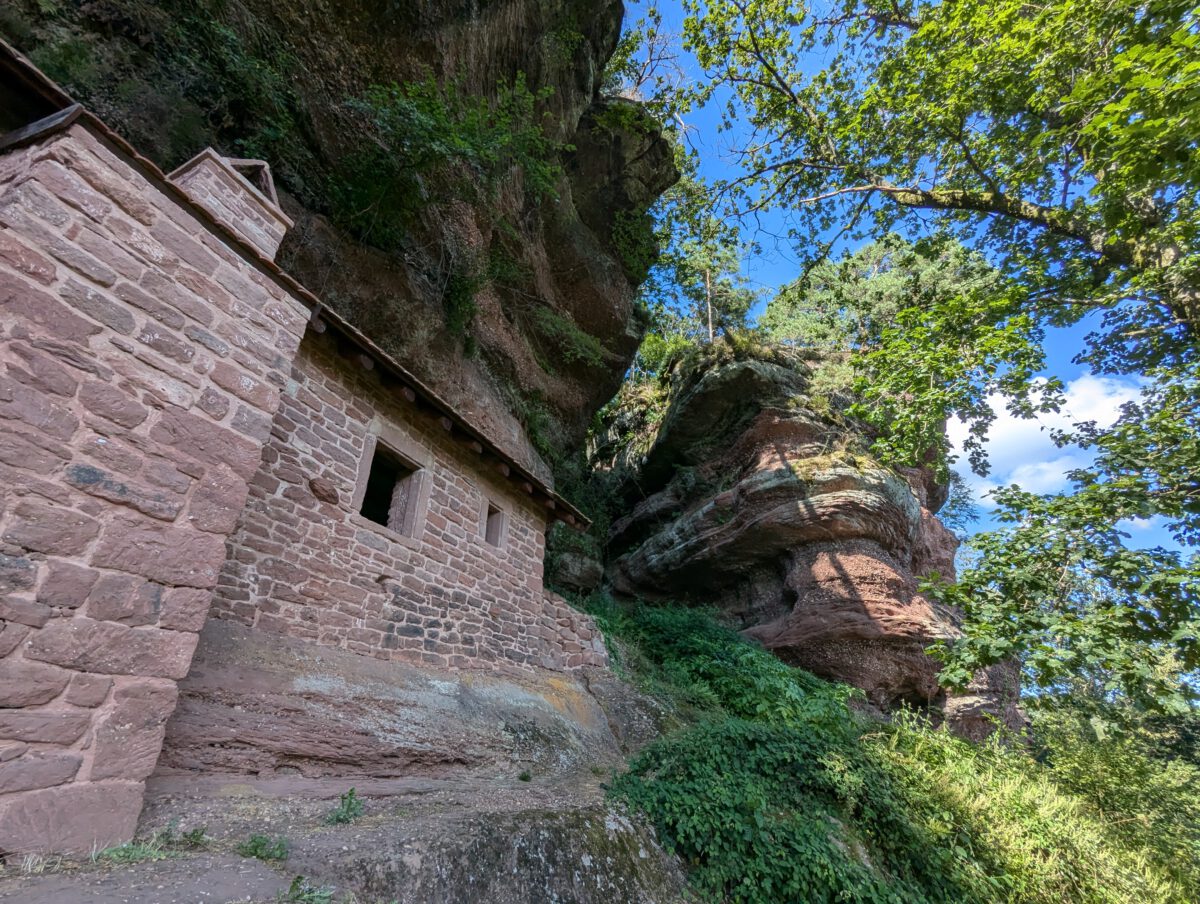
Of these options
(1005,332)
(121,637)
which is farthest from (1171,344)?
(121,637)

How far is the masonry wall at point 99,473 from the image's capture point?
2.31 m

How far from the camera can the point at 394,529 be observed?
6125 millimetres

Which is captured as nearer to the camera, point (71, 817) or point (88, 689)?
point (71, 817)

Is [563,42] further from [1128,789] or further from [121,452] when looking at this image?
[1128,789]

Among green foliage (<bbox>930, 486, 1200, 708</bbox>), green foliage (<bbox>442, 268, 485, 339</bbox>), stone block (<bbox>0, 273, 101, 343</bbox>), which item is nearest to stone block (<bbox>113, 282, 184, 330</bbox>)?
stone block (<bbox>0, 273, 101, 343</bbox>)

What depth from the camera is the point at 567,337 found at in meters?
12.2

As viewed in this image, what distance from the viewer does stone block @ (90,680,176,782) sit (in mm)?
2453

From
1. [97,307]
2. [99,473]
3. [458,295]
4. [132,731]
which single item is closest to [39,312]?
[97,307]

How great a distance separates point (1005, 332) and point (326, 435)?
28.5 ft

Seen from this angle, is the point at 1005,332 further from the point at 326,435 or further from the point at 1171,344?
the point at 326,435

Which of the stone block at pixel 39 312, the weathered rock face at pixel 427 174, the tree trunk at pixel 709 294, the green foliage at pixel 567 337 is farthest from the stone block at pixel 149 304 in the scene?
the tree trunk at pixel 709 294

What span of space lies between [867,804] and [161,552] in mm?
6655

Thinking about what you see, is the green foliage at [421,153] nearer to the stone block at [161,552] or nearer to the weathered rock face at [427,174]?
the weathered rock face at [427,174]

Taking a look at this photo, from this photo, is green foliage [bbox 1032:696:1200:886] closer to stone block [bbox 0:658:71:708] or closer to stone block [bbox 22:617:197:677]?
stone block [bbox 22:617:197:677]
